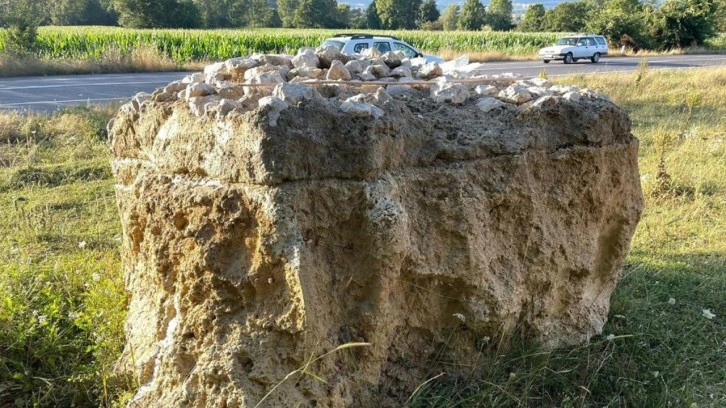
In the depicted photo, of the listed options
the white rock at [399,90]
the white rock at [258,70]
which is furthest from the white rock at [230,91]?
the white rock at [399,90]

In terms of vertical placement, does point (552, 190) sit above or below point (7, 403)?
above

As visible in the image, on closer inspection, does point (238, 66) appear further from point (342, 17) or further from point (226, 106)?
point (342, 17)

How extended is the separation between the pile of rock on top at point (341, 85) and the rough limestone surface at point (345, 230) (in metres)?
0.02

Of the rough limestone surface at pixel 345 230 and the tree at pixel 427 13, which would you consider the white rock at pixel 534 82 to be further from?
the tree at pixel 427 13

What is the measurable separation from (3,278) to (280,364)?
85.3 inches

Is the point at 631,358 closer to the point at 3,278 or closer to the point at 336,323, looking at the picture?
the point at 336,323

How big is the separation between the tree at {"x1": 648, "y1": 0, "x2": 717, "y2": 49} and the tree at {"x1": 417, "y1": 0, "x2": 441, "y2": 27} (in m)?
29.3

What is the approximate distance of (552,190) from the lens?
10.9 feet

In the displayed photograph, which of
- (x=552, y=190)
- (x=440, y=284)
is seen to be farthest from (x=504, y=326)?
(x=552, y=190)

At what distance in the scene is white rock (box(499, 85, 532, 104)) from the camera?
3.33 m

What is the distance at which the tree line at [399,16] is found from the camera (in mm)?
36531

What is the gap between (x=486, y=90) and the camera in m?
3.47

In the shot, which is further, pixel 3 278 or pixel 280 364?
pixel 3 278

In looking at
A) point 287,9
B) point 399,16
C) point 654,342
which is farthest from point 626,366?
point 287,9
